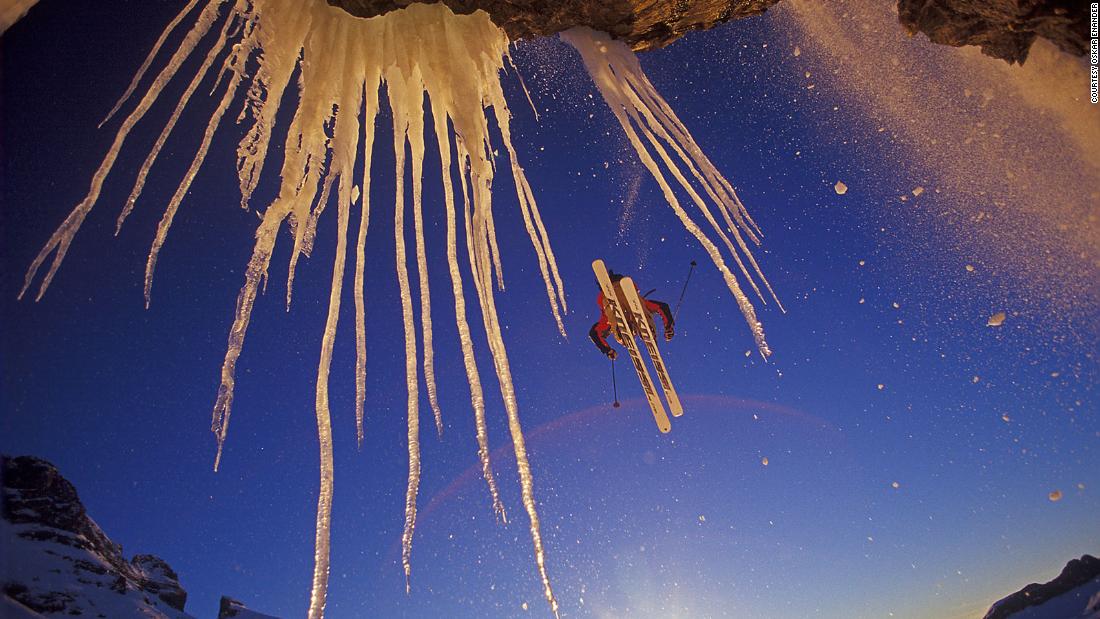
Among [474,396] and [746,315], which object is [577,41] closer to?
[746,315]

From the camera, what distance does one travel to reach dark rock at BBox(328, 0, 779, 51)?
3846mm

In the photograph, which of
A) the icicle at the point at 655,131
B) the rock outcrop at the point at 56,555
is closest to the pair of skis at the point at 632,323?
the icicle at the point at 655,131

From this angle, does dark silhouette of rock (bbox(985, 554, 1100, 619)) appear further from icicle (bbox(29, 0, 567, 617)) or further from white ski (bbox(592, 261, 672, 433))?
icicle (bbox(29, 0, 567, 617))

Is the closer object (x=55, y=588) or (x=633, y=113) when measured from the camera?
(x=633, y=113)

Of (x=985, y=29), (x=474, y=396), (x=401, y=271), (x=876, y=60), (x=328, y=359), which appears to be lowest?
(x=474, y=396)

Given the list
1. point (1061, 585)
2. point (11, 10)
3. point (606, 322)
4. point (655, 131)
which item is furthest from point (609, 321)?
point (1061, 585)

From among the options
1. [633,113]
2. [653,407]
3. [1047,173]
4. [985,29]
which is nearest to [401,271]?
[633,113]

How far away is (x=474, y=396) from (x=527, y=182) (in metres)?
1.71

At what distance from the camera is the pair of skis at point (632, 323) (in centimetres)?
903

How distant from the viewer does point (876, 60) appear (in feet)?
26.4

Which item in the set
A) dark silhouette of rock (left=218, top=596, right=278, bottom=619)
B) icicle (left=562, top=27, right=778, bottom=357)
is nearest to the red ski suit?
icicle (left=562, top=27, right=778, bottom=357)

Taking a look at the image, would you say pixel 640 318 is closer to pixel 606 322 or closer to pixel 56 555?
pixel 606 322

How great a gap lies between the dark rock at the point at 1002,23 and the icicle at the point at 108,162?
5565 millimetres

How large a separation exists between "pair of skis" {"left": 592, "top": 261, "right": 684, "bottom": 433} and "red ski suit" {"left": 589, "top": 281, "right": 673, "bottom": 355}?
0.32 ft
